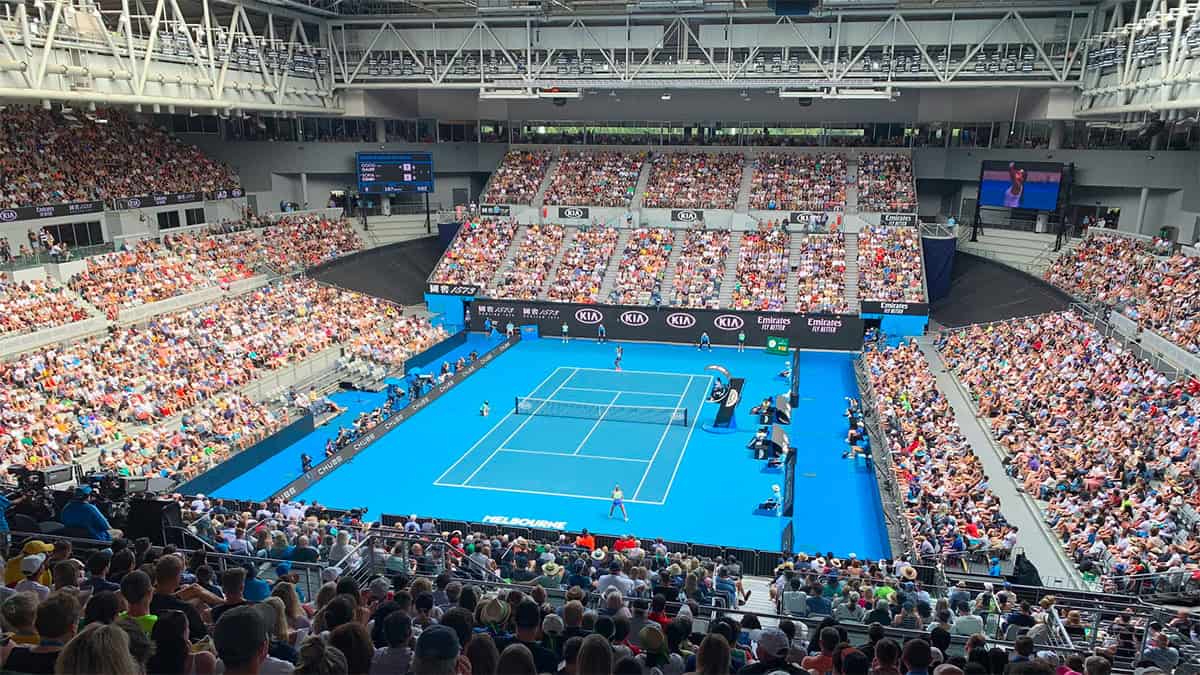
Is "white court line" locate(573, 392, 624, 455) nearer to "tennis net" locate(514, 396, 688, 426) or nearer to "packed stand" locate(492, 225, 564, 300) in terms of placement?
"tennis net" locate(514, 396, 688, 426)

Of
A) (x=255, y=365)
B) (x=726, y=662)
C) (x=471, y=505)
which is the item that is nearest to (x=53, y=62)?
(x=255, y=365)

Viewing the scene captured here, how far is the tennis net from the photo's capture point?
1284 inches

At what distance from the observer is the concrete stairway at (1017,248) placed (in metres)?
44.6

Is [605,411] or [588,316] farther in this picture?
[588,316]

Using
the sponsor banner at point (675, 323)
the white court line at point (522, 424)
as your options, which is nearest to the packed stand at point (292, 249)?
the sponsor banner at point (675, 323)

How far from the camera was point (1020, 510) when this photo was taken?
21.5m

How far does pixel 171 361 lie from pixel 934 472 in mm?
26196

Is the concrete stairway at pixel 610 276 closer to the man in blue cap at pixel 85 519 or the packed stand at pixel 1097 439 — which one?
the packed stand at pixel 1097 439

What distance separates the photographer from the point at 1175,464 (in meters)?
19.7

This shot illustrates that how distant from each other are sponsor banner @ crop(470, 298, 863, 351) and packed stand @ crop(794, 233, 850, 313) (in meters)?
0.95

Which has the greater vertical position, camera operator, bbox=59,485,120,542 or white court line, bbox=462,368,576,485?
camera operator, bbox=59,485,120,542

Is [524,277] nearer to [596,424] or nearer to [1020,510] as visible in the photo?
[596,424]

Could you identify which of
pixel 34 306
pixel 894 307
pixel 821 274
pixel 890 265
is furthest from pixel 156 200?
pixel 890 265

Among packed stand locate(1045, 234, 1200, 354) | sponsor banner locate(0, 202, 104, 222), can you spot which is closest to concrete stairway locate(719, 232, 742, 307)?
packed stand locate(1045, 234, 1200, 354)
